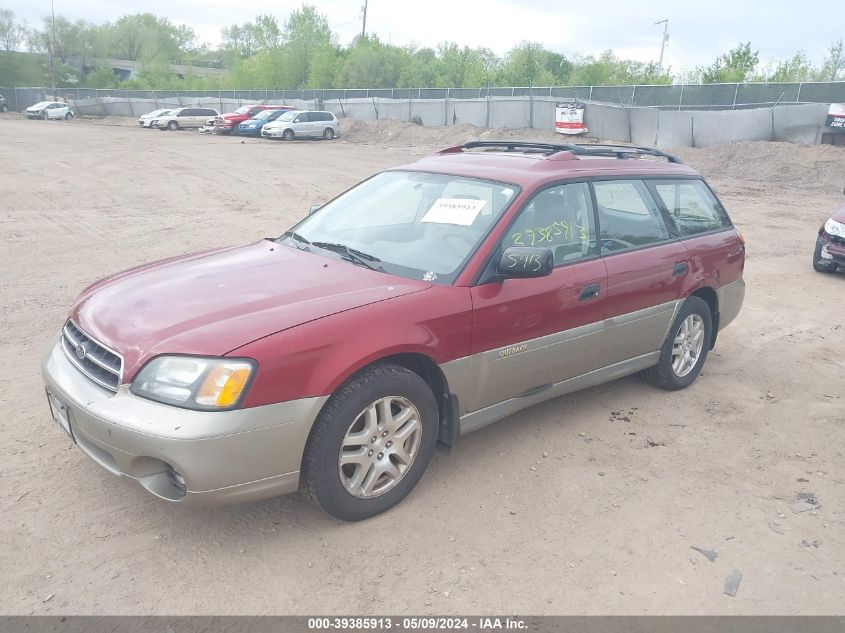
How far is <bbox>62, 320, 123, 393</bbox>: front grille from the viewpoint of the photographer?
304 cm

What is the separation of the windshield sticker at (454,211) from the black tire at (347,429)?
3.44ft

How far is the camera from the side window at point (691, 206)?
5.04 m

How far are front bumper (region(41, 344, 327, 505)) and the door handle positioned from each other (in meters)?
1.86

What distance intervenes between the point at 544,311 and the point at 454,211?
2.55ft

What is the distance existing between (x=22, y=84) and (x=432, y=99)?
198 ft

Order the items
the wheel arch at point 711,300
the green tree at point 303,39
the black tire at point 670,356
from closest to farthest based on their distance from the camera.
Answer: the black tire at point 670,356
the wheel arch at point 711,300
the green tree at point 303,39

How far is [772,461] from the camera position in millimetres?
4184

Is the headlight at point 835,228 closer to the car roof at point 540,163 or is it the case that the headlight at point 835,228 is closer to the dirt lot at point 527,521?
the dirt lot at point 527,521

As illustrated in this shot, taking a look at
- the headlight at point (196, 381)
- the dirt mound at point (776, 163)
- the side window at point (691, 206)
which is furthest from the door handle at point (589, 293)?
the dirt mound at point (776, 163)

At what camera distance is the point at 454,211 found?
13.3 ft

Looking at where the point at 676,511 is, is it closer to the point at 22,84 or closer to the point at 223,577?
the point at 223,577

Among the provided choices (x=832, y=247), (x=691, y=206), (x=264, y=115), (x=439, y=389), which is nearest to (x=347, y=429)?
(x=439, y=389)

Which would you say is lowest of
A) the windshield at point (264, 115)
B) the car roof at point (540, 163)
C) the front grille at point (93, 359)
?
the front grille at point (93, 359)
